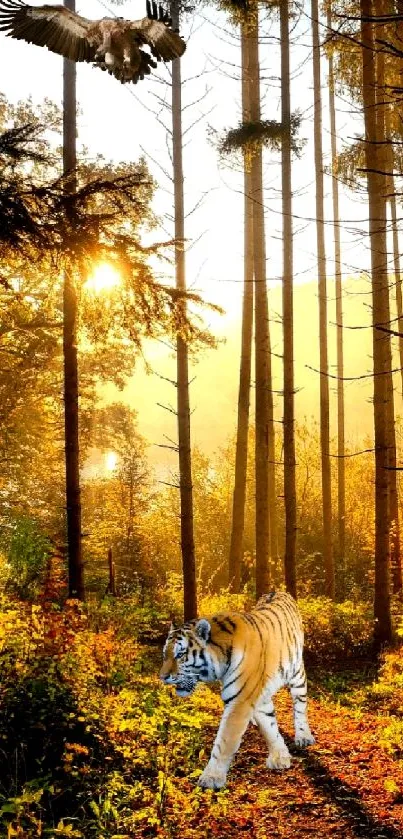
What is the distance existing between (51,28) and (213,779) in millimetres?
7945

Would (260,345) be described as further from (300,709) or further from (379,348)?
(300,709)

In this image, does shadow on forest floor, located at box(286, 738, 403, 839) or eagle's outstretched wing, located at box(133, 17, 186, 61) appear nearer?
shadow on forest floor, located at box(286, 738, 403, 839)

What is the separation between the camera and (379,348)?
38.0 ft

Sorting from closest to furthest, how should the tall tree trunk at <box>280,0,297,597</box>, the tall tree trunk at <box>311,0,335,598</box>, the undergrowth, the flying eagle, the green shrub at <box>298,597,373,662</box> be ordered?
the undergrowth → the flying eagle → the green shrub at <box>298,597,373,662</box> → the tall tree trunk at <box>280,0,297,597</box> → the tall tree trunk at <box>311,0,335,598</box>

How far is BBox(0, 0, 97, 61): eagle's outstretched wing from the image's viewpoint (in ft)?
23.4

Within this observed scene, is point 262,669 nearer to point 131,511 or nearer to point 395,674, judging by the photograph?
point 395,674

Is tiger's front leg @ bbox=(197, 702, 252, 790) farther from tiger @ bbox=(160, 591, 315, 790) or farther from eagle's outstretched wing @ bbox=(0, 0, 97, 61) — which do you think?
eagle's outstretched wing @ bbox=(0, 0, 97, 61)

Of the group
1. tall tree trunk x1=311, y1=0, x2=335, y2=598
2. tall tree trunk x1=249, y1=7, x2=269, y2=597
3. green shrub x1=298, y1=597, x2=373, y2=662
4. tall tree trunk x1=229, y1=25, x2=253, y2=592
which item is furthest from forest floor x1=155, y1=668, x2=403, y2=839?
tall tree trunk x1=311, y1=0, x2=335, y2=598

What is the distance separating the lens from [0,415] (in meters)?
18.3

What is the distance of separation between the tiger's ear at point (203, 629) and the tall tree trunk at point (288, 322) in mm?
7819

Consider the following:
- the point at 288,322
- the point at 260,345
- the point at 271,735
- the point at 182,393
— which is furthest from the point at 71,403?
Answer: the point at 271,735

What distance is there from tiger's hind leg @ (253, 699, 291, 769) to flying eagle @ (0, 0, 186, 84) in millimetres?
7056

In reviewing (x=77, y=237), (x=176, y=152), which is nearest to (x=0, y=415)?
(x=176, y=152)

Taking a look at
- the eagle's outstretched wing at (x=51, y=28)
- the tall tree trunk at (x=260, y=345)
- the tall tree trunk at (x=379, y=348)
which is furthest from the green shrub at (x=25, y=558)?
the eagle's outstretched wing at (x=51, y=28)
